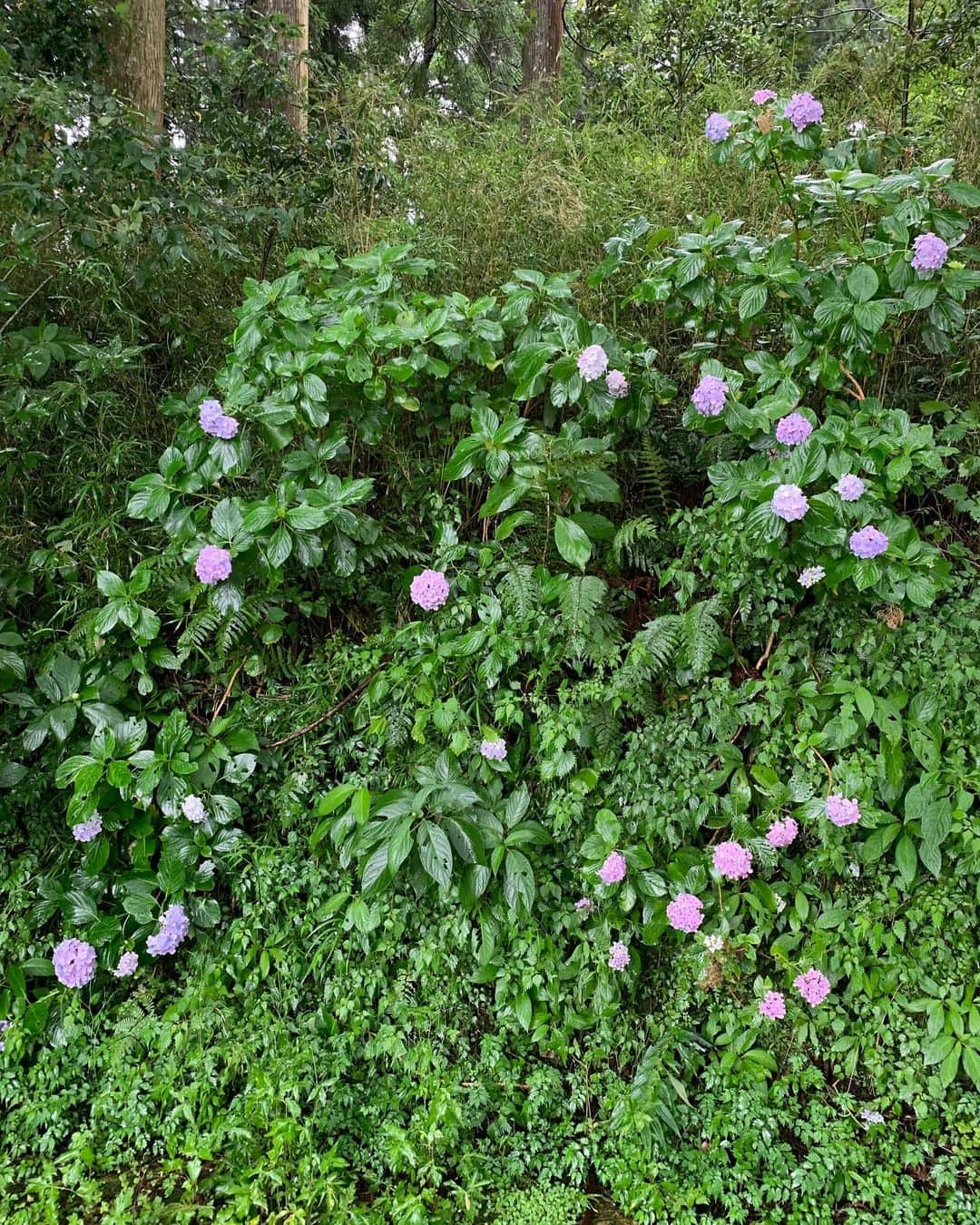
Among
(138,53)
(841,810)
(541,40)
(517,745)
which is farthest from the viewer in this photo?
(541,40)

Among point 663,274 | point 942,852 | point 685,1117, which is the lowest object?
point 685,1117

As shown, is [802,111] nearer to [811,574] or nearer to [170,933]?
[811,574]

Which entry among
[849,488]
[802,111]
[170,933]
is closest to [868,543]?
[849,488]

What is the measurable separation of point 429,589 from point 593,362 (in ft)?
2.54

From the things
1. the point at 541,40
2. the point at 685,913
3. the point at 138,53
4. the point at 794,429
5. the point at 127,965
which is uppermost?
the point at 541,40

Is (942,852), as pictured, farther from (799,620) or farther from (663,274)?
(663,274)

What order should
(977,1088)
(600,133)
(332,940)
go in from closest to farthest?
(977,1088) < (332,940) < (600,133)

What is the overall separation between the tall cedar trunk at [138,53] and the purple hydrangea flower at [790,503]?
11.0ft

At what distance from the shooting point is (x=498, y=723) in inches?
86.9

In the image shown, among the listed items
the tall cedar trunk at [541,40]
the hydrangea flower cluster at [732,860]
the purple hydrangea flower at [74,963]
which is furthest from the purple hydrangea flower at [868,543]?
the tall cedar trunk at [541,40]

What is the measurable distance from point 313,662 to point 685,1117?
1.62m

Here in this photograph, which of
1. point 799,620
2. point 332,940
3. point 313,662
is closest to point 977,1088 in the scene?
point 799,620

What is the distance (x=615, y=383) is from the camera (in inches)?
88.3

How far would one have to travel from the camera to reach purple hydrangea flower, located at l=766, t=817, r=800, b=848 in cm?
194
